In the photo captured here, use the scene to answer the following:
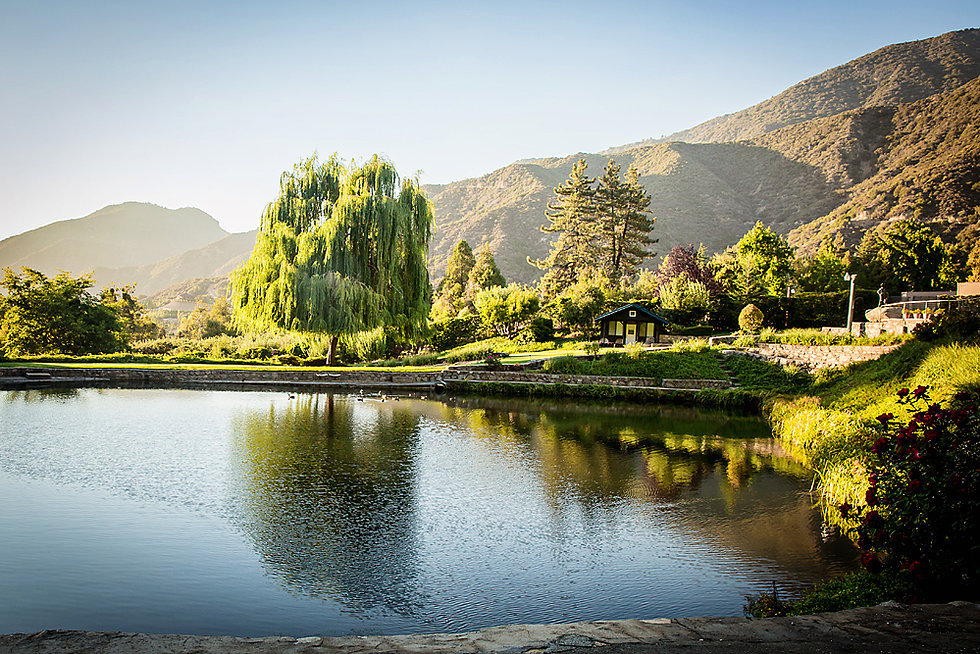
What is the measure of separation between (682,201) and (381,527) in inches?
4185

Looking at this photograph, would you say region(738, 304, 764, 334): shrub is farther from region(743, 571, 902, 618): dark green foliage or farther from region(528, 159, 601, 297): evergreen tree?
region(743, 571, 902, 618): dark green foliage

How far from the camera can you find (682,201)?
106m

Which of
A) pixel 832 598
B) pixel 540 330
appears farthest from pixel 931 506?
pixel 540 330

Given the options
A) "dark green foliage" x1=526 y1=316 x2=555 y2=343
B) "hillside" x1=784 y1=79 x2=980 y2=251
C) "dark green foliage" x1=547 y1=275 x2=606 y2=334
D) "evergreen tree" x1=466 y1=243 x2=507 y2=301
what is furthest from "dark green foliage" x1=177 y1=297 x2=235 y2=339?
"hillside" x1=784 y1=79 x2=980 y2=251

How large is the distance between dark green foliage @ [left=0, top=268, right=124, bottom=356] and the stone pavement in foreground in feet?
105

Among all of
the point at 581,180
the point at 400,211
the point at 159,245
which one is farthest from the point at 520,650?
the point at 159,245

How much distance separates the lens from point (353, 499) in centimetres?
991

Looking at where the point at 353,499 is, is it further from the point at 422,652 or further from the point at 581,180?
the point at 581,180

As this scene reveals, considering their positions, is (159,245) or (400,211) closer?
(400,211)

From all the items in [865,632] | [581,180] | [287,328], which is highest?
[581,180]

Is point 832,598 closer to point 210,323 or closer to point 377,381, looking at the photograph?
point 377,381

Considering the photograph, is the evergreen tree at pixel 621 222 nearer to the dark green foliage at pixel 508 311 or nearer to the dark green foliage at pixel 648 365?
the dark green foliage at pixel 508 311

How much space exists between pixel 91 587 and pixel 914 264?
5561cm

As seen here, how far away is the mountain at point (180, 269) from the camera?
479 ft
